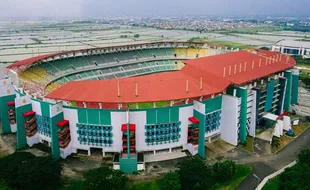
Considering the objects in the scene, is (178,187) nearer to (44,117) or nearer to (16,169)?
(16,169)

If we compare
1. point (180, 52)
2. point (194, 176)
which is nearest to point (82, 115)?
point (194, 176)

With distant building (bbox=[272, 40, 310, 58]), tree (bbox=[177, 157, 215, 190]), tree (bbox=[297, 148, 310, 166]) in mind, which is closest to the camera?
tree (bbox=[177, 157, 215, 190])

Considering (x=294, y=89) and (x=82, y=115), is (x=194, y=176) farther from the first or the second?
(x=294, y=89)

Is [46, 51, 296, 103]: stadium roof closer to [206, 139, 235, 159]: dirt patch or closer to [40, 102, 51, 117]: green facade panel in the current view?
[40, 102, 51, 117]: green facade panel

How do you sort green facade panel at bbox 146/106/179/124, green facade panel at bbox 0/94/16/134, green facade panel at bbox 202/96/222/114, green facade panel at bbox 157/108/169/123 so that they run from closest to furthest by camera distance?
green facade panel at bbox 146/106/179/124 → green facade panel at bbox 157/108/169/123 → green facade panel at bbox 202/96/222/114 → green facade panel at bbox 0/94/16/134

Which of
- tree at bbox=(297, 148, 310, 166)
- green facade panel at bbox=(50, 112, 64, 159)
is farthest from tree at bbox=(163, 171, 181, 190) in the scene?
tree at bbox=(297, 148, 310, 166)

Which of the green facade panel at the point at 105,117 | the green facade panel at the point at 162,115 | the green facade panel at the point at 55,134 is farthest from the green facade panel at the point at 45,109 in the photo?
the green facade panel at the point at 162,115
